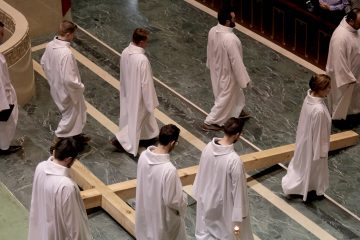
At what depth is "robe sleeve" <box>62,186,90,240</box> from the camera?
7.05 m

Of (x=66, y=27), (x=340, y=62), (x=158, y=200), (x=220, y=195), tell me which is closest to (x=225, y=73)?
(x=340, y=62)

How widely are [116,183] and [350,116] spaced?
329cm

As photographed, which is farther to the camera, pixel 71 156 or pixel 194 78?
pixel 194 78

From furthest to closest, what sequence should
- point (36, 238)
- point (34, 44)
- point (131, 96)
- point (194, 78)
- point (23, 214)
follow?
point (34, 44), point (194, 78), point (131, 96), point (23, 214), point (36, 238)

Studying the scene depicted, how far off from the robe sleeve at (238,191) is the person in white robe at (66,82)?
2.62 m

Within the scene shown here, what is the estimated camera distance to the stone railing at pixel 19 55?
10.4 meters

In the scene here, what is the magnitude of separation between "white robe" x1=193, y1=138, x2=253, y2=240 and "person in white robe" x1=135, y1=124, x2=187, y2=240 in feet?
1.29

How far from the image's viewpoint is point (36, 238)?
7.52 m

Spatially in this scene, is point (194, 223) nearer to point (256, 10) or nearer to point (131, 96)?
point (131, 96)

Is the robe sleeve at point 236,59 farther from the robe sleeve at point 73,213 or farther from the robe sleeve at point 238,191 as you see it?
the robe sleeve at point 73,213

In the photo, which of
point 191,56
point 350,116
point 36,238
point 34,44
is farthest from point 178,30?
point 36,238

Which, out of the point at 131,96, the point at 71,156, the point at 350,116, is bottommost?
the point at 350,116

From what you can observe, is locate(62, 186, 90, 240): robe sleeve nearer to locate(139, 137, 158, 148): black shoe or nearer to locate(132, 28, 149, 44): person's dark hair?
locate(132, 28, 149, 44): person's dark hair

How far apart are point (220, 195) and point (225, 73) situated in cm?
279
